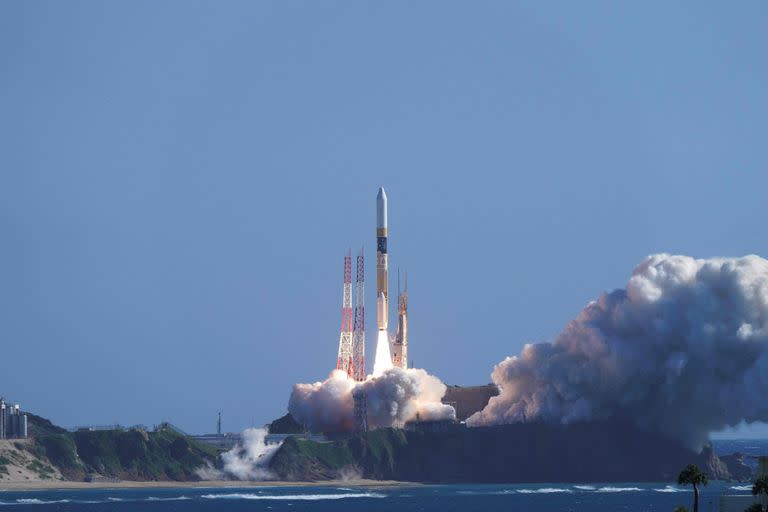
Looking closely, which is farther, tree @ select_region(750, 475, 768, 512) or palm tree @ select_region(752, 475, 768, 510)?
palm tree @ select_region(752, 475, 768, 510)

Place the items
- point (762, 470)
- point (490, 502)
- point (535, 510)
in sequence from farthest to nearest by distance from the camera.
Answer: point (490, 502), point (535, 510), point (762, 470)

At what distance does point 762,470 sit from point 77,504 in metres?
108

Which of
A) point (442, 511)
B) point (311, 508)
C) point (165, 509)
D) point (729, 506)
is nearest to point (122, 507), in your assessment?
point (165, 509)

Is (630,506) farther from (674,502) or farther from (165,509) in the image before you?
(165,509)

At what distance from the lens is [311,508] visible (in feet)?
612

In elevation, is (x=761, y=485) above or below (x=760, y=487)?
above

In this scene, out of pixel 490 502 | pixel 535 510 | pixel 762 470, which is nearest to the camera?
pixel 762 470

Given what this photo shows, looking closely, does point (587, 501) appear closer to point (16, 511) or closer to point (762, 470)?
point (16, 511)

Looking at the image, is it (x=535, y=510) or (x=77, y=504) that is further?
(x=77, y=504)

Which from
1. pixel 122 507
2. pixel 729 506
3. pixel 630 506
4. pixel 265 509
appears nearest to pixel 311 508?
pixel 265 509

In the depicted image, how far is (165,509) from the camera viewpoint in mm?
187875

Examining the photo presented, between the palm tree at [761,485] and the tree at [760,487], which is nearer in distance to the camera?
the tree at [760,487]

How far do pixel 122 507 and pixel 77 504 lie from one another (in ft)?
29.0

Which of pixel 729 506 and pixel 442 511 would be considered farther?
pixel 442 511
